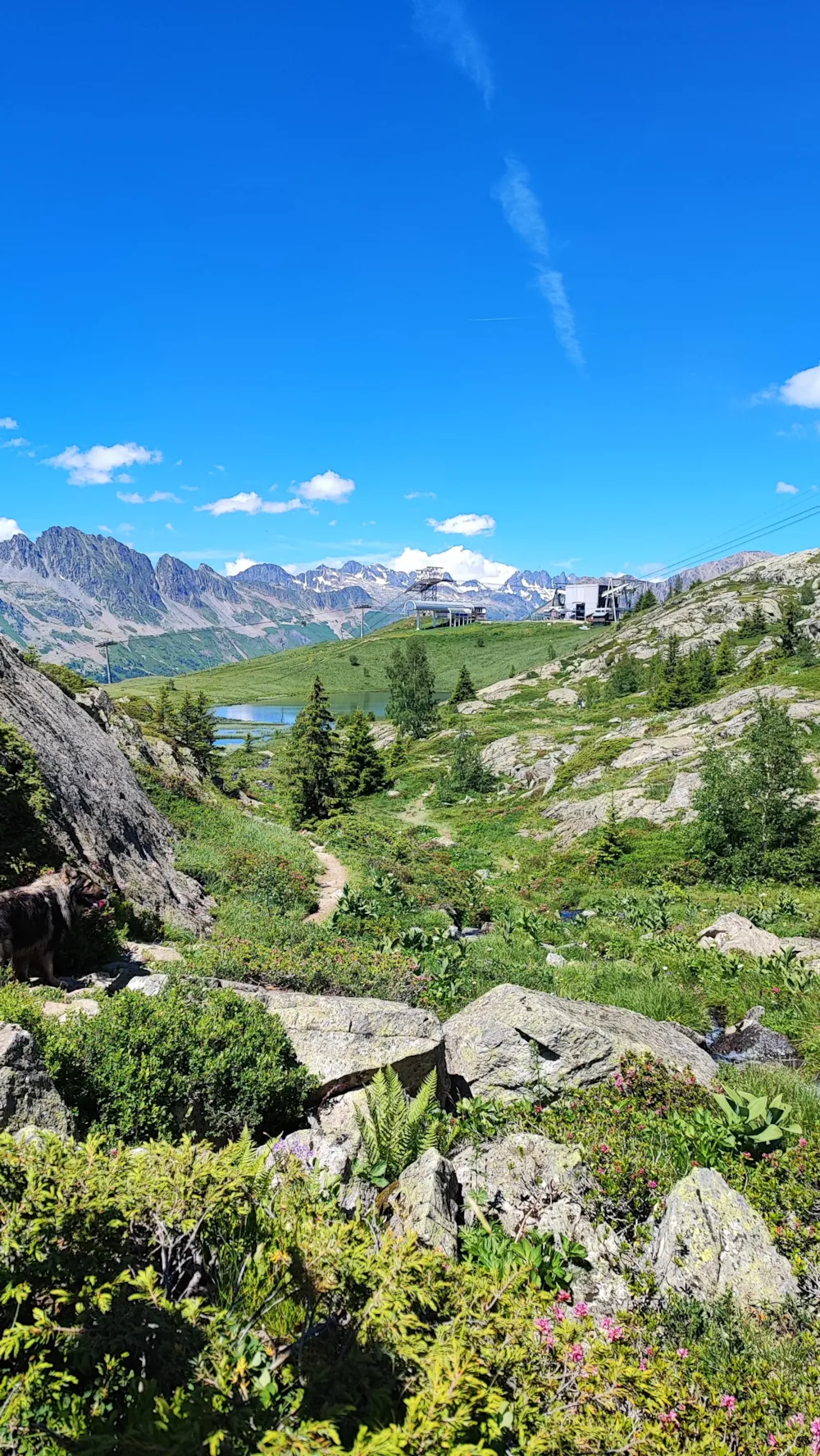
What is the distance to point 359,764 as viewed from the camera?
52594 mm

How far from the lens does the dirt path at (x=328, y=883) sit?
1977 cm

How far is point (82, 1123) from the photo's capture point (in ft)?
19.3

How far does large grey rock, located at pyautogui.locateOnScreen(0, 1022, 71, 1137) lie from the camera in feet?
16.2

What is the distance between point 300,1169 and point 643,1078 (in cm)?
488

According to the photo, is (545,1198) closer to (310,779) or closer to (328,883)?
(328,883)

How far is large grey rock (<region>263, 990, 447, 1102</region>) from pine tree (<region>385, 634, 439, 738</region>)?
72.2 meters

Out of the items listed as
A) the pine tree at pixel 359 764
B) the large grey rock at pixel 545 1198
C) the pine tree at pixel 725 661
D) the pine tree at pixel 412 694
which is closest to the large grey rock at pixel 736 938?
the large grey rock at pixel 545 1198

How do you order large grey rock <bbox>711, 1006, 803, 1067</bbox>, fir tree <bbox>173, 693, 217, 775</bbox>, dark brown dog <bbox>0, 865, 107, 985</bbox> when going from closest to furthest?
dark brown dog <bbox>0, 865, 107, 985</bbox> → large grey rock <bbox>711, 1006, 803, 1067</bbox> → fir tree <bbox>173, 693, 217, 775</bbox>

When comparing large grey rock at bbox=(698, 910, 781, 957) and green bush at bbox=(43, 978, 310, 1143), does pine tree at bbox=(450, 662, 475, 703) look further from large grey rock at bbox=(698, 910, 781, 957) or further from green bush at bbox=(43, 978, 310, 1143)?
green bush at bbox=(43, 978, 310, 1143)

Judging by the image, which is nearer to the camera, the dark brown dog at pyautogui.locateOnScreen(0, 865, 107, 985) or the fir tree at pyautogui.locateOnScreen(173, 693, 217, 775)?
the dark brown dog at pyautogui.locateOnScreen(0, 865, 107, 985)

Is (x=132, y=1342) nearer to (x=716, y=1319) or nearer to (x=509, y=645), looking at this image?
(x=716, y=1319)

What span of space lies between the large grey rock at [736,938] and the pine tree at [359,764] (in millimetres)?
35114

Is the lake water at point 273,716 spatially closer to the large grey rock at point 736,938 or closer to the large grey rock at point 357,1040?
the large grey rock at point 736,938

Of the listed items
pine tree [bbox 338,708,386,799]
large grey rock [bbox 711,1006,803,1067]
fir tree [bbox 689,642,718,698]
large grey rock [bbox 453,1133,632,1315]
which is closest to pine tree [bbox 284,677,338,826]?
pine tree [bbox 338,708,386,799]
